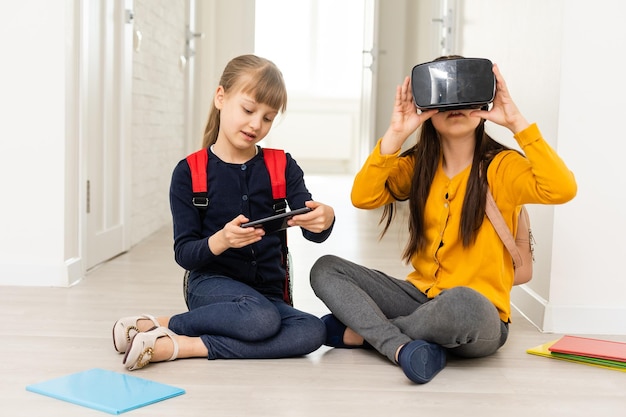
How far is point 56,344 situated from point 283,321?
501mm

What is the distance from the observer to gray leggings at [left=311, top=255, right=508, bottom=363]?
5.43 feet

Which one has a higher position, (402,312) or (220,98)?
(220,98)

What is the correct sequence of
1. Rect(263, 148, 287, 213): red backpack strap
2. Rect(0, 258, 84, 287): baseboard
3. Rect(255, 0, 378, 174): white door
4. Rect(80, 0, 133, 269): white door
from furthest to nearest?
Rect(255, 0, 378, 174): white door → Rect(80, 0, 133, 269): white door → Rect(0, 258, 84, 287): baseboard → Rect(263, 148, 287, 213): red backpack strap

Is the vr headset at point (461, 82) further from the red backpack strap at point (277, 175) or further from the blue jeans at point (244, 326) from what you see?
the blue jeans at point (244, 326)

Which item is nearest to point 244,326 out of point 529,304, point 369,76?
point 529,304

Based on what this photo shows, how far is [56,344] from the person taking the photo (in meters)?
1.84

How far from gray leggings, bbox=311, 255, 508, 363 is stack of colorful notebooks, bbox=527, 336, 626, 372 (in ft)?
0.38

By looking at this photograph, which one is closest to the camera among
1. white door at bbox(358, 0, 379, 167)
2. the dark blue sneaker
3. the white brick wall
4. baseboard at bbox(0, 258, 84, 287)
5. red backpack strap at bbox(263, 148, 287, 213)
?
the dark blue sneaker

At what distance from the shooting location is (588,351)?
71.5 inches

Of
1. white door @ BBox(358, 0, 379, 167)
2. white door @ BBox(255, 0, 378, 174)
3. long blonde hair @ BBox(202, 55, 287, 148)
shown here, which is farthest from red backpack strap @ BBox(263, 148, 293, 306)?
white door @ BBox(255, 0, 378, 174)

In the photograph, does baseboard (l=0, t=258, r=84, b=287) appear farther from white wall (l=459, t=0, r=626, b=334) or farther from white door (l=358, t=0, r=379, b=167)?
white door (l=358, t=0, r=379, b=167)

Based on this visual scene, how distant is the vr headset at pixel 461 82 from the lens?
1.70 meters

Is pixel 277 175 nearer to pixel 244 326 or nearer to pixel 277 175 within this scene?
pixel 277 175

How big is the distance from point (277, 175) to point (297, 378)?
480mm
